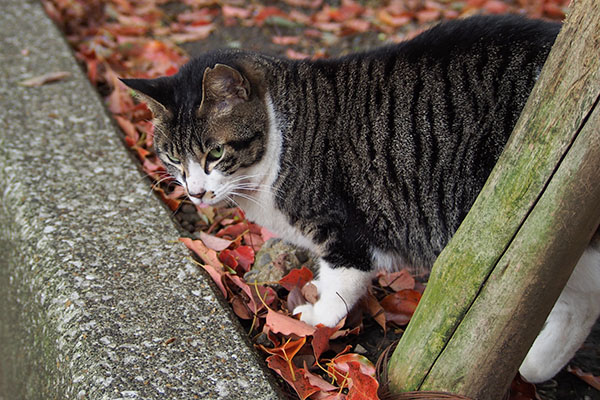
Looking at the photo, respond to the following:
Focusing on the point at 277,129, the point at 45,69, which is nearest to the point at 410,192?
the point at 277,129

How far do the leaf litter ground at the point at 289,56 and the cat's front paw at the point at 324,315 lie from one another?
0.13 feet

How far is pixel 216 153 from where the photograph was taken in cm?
210

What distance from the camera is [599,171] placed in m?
1.28

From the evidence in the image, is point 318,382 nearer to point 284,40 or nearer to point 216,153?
point 216,153

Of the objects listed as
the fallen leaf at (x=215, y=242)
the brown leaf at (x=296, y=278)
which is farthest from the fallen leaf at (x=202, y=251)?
the brown leaf at (x=296, y=278)

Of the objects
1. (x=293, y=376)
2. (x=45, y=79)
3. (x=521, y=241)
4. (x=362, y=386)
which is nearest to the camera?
(x=521, y=241)

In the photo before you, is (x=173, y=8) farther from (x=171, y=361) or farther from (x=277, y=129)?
(x=171, y=361)

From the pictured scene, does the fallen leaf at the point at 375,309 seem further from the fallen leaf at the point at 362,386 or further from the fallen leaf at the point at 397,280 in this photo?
the fallen leaf at the point at 362,386

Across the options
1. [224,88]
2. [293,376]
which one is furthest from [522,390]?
[224,88]

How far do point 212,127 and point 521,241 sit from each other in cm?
112

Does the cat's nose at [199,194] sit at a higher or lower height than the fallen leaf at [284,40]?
higher

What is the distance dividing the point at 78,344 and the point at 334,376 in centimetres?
78

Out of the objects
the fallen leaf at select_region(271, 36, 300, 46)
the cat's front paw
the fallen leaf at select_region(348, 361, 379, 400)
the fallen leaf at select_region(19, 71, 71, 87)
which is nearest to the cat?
the cat's front paw

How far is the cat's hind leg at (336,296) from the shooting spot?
82.2 inches
